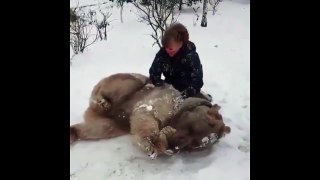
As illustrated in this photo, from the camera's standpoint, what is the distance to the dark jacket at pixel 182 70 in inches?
115

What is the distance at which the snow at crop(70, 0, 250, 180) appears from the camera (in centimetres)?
253

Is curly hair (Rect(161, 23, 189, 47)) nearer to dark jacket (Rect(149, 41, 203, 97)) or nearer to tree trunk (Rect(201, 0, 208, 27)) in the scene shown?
dark jacket (Rect(149, 41, 203, 97))

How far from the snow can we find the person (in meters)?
0.34

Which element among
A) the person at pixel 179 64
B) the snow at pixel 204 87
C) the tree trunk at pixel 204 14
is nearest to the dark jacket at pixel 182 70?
the person at pixel 179 64

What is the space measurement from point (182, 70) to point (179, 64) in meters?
0.05

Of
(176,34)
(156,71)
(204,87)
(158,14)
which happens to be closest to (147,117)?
(156,71)

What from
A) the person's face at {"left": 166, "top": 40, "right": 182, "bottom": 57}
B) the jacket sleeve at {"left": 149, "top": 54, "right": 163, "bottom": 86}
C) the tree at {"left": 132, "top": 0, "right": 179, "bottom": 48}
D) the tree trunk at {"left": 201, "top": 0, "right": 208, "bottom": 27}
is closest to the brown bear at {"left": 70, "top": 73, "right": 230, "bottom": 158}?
the jacket sleeve at {"left": 149, "top": 54, "right": 163, "bottom": 86}

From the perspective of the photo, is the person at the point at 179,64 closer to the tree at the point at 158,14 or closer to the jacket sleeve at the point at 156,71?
the jacket sleeve at the point at 156,71

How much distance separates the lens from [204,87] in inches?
130
